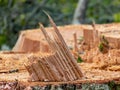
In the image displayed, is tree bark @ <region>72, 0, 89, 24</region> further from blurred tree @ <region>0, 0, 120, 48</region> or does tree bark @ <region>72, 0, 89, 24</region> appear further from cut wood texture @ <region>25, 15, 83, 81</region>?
cut wood texture @ <region>25, 15, 83, 81</region>

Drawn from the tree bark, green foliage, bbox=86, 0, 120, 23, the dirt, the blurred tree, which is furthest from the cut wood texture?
green foliage, bbox=86, 0, 120, 23

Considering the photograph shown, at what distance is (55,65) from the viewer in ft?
17.2

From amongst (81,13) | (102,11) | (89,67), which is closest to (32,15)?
(102,11)

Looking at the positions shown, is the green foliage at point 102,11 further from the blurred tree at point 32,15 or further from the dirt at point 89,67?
the dirt at point 89,67

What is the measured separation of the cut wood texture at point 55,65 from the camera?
5191mm

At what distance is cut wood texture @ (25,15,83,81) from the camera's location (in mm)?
5191

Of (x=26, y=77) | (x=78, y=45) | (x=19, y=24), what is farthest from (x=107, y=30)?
(x=19, y=24)

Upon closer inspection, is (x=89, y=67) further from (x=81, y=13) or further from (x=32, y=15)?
(x=32, y=15)

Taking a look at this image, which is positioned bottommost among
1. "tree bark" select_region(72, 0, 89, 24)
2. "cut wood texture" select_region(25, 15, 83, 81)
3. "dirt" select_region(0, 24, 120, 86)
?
"tree bark" select_region(72, 0, 89, 24)

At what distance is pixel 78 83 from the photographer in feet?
16.8

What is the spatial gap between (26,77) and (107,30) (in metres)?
2.31

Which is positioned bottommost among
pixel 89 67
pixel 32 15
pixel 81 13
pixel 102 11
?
pixel 102 11

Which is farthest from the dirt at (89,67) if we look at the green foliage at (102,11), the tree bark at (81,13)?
the green foliage at (102,11)

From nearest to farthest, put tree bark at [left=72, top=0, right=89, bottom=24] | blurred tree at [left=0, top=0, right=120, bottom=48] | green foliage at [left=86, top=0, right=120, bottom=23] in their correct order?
tree bark at [left=72, top=0, right=89, bottom=24], blurred tree at [left=0, top=0, right=120, bottom=48], green foliage at [left=86, top=0, right=120, bottom=23]
